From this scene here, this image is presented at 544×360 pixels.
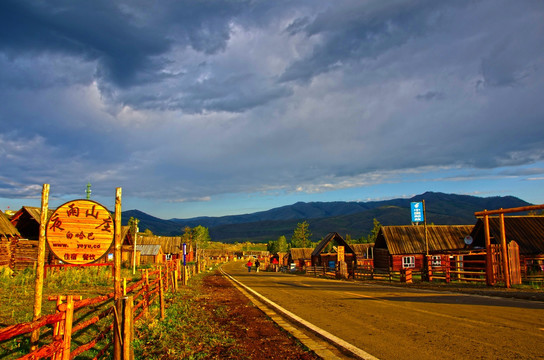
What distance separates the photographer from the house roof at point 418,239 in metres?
46.5

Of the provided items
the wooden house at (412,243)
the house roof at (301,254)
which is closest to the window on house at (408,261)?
the wooden house at (412,243)

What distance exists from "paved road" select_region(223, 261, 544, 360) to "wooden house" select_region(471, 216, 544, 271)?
2162 cm

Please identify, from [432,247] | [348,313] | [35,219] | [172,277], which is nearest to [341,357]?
[348,313]

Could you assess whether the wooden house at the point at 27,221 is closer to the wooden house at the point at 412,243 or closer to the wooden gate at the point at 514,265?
the wooden gate at the point at 514,265

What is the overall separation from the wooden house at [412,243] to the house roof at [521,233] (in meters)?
10.7

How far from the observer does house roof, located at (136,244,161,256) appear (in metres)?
70.2

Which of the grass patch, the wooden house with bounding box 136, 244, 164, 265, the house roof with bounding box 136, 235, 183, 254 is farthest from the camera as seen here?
the house roof with bounding box 136, 235, 183, 254

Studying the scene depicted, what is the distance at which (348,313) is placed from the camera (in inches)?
452

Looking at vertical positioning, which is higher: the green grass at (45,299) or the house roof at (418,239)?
the house roof at (418,239)

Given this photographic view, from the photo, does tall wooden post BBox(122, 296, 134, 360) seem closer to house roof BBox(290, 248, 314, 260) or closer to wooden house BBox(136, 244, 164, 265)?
house roof BBox(290, 248, 314, 260)

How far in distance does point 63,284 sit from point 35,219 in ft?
53.6

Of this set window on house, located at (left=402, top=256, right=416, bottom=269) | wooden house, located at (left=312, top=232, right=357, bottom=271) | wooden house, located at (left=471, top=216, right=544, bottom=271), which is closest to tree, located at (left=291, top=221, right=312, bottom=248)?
wooden house, located at (left=312, top=232, right=357, bottom=271)

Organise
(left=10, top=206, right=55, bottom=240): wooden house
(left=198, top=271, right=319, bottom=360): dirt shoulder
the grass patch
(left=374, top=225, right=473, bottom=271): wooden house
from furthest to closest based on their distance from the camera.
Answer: (left=374, top=225, right=473, bottom=271): wooden house
(left=10, top=206, right=55, bottom=240): wooden house
the grass patch
(left=198, top=271, right=319, bottom=360): dirt shoulder

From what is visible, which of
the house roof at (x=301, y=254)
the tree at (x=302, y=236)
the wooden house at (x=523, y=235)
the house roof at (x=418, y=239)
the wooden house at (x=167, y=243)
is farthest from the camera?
the tree at (x=302, y=236)
